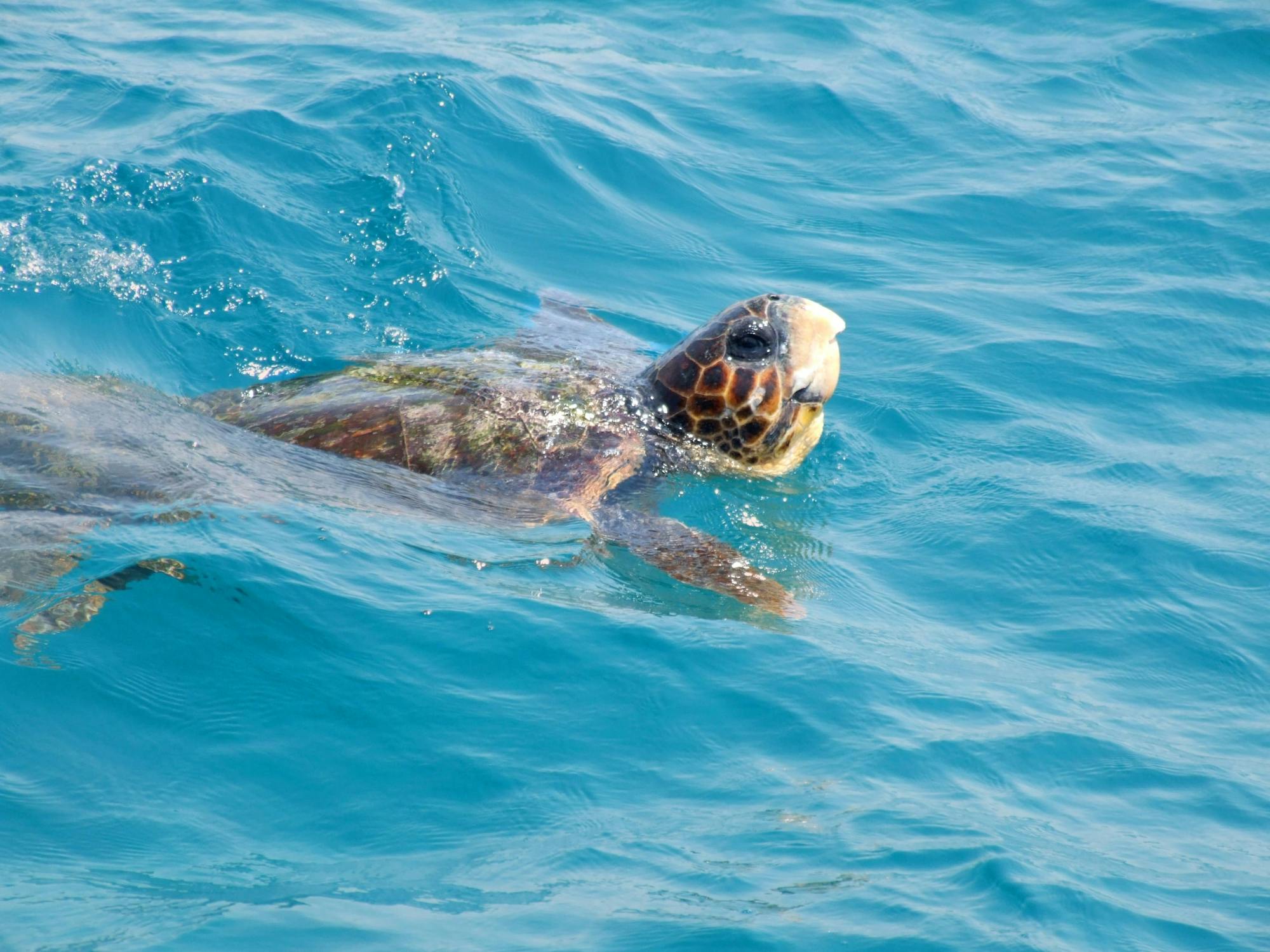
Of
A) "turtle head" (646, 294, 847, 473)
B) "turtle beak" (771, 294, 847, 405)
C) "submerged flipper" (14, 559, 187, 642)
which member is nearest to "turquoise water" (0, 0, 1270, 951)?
"submerged flipper" (14, 559, 187, 642)

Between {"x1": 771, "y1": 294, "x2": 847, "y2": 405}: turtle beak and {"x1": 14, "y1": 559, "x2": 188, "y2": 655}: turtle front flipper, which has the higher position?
{"x1": 771, "y1": 294, "x2": 847, "y2": 405}: turtle beak

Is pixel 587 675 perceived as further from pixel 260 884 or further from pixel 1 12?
pixel 1 12

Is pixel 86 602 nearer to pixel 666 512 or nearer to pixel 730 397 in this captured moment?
pixel 666 512

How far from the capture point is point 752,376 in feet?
22.7

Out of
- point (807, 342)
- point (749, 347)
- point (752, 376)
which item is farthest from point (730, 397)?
point (807, 342)

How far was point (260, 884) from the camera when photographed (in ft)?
12.4

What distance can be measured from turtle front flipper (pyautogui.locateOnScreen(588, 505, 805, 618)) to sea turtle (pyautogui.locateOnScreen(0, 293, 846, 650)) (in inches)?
0.4

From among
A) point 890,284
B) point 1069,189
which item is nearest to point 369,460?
point 890,284

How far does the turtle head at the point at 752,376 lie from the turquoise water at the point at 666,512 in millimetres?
359

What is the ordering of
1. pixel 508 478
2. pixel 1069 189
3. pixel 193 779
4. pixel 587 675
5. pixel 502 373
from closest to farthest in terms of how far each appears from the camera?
pixel 193 779 → pixel 587 675 → pixel 508 478 → pixel 502 373 → pixel 1069 189

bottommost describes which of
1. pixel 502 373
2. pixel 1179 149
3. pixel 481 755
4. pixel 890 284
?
pixel 481 755

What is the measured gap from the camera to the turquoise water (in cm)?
400

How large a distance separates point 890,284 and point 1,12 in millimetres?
9951

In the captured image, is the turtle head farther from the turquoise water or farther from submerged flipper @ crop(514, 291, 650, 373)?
submerged flipper @ crop(514, 291, 650, 373)
